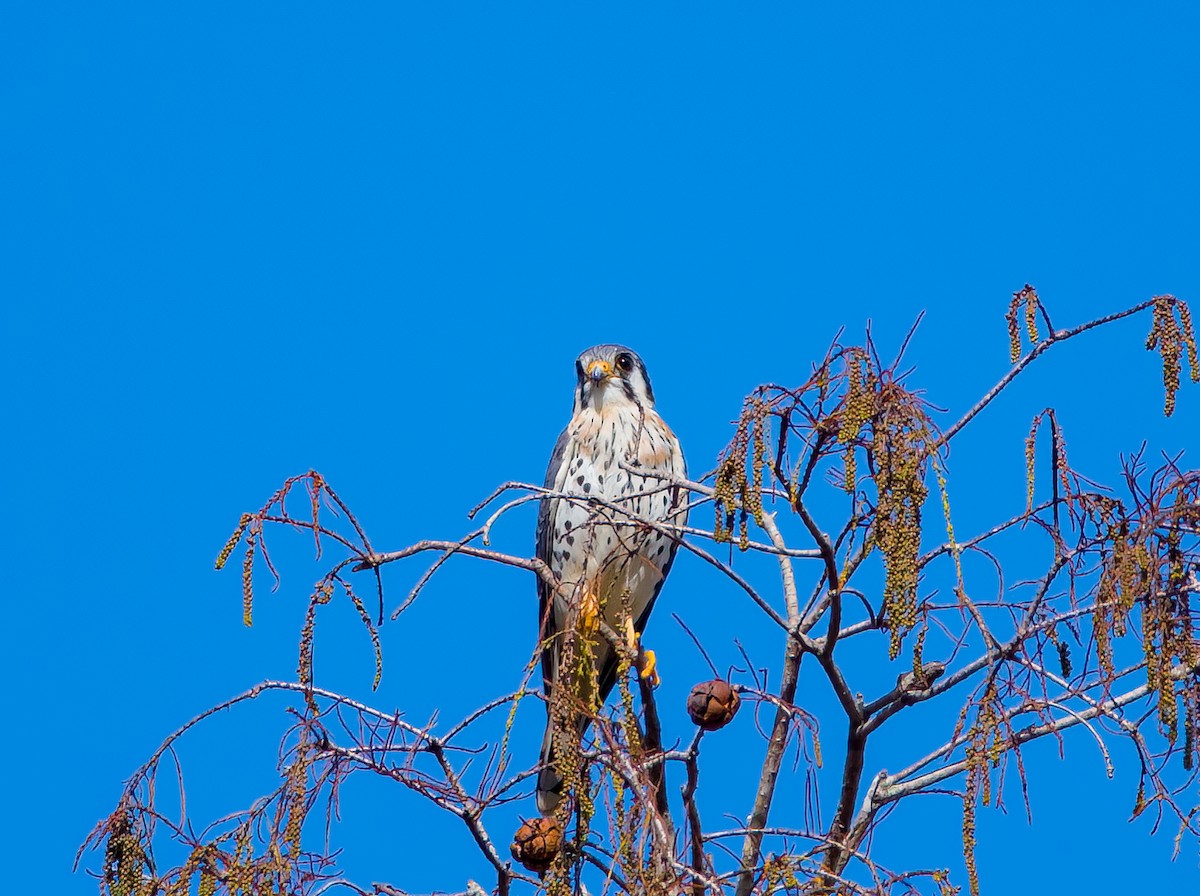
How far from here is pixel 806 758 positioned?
135 inches

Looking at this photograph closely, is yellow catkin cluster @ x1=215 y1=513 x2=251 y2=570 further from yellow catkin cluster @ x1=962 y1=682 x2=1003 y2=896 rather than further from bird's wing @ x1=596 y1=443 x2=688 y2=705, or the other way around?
bird's wing @ x1=596 y1=443 x2=688 y2=705

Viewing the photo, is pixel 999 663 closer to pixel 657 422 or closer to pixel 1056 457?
pixel 1056 457

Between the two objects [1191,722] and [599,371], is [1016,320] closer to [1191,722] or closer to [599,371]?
[1191,722]

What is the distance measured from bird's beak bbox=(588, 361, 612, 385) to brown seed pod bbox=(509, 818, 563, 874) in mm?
3122

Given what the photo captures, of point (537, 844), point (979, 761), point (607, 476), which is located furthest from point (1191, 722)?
point (607, 476)

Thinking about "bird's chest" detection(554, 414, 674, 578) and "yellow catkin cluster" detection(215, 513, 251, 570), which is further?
"bird's chest" detection(554, 414, 674, 578)

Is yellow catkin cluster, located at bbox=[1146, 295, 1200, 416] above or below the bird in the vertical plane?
below

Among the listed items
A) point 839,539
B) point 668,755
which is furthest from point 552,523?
point 839,539

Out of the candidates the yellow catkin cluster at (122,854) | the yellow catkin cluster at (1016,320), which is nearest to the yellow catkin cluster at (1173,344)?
the yellow catkin cluster at (1016,320)

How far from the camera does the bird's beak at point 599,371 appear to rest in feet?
20.7

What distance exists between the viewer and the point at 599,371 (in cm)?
631

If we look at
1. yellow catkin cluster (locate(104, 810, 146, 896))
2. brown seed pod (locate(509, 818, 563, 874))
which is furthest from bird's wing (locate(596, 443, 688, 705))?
yellow catkin cluster (locate(104, 810, 146, 896))

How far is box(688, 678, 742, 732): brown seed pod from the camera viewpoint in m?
3.62

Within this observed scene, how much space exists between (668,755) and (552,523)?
278 centimetres
